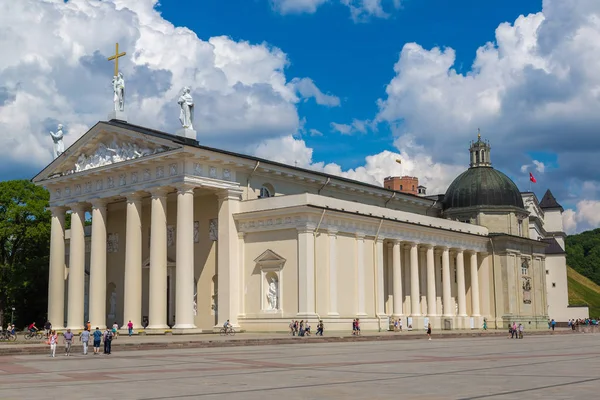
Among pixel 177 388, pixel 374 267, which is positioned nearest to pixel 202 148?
pixel 374 267

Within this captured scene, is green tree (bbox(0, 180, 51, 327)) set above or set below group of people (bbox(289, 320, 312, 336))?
above

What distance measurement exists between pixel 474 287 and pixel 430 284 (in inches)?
326

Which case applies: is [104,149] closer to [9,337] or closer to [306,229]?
[9,337]

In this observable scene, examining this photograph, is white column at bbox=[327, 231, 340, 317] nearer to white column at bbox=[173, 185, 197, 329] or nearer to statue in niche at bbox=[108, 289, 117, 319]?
white column at bbox=[173, 185, 197, 329]

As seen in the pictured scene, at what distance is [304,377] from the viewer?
61.3 ft

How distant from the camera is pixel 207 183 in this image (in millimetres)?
47594

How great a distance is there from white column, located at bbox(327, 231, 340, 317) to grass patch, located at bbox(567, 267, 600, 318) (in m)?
79.2

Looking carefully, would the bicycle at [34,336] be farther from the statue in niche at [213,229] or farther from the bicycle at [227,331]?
the statue in niche at [213,229]

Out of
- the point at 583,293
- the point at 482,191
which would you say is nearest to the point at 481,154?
the point at 482,191

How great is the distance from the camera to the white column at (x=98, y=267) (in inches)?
1991

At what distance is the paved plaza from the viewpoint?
1519 centimetres

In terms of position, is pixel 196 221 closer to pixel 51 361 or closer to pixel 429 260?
pixel 429 260

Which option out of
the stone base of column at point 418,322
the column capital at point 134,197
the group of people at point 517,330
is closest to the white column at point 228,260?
the column capital at point 134,197

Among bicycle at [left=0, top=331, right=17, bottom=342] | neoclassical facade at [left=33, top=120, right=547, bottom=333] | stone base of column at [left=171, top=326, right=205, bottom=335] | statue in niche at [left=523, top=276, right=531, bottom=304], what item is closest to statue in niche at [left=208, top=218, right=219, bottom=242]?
neoclassical facade at [left=33, top=120, right=547, bottom=333]
